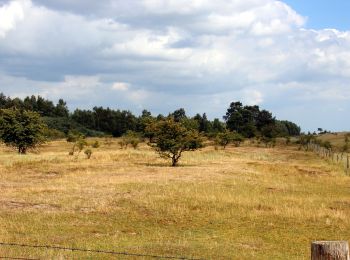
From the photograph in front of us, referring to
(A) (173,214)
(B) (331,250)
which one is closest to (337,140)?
(A) (173,214)

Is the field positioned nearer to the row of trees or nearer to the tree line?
the tree line

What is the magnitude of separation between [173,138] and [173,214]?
80.6 feet

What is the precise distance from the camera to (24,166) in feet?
128

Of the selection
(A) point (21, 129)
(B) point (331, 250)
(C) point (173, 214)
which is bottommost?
(C) point (173, 214)

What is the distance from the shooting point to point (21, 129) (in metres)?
58.4

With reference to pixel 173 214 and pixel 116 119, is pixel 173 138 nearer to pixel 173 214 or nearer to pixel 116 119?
pixel 173 214

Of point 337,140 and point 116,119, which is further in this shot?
point 116,119

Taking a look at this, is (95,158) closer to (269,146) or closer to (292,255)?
(292,255)

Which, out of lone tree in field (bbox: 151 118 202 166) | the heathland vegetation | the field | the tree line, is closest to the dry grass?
the tree line

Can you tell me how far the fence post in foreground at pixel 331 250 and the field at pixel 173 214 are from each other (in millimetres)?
7621

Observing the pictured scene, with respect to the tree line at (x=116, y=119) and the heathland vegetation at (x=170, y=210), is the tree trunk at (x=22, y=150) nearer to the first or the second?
the heathland vegetation at (x=170, y=210)

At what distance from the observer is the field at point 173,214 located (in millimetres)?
13961

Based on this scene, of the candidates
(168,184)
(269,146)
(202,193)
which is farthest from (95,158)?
(269,146)

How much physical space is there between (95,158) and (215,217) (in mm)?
29436
